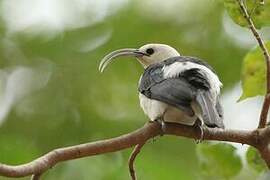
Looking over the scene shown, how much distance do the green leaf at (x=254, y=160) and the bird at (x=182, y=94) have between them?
0.64ft

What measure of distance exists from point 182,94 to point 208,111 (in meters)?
0.24

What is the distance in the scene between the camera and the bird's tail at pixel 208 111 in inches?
114

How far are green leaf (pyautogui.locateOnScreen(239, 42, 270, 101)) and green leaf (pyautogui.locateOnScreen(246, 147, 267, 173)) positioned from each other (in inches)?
10.0

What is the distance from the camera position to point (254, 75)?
296cm

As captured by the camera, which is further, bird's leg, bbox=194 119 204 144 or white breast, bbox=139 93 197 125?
white breast, bbox=139 93 197 125

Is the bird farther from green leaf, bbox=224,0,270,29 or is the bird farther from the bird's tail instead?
green leaf, bbox=224,0,270,29

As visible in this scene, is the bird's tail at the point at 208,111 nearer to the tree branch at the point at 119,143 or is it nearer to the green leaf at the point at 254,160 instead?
the tree branch at the point at 119,143

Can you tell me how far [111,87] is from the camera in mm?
6113

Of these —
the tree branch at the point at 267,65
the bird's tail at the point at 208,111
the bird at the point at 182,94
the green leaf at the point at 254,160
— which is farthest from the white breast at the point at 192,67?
the tree branch at the point at 267,65

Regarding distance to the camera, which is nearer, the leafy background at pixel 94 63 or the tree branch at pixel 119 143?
the tree branch at pixel 119 143

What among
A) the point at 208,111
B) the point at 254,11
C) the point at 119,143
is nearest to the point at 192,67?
the point at 208,111

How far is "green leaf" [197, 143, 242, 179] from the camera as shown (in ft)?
9.95

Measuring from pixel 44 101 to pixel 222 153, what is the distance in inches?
129

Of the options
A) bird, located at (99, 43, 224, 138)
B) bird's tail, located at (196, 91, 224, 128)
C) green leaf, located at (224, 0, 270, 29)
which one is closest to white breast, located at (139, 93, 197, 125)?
bird, located at (99, 43, 224, 138)
